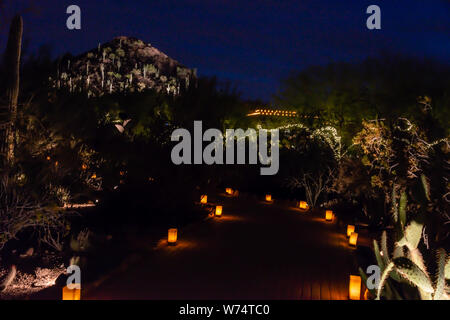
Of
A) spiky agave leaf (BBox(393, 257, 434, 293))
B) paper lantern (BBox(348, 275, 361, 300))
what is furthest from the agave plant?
paper lantern (BBox(348, 275, 361, 300))

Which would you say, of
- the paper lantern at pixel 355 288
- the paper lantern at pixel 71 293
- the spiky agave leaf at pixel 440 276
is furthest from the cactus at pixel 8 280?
the spiky agave leaf at pixel 440 276

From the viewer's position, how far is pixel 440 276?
4.92 metres

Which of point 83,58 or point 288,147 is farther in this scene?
point 83,58

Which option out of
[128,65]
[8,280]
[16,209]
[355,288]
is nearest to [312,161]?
[355,288]

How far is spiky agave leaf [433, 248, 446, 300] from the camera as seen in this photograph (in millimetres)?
4891

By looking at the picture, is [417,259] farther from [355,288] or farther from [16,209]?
[16,209]

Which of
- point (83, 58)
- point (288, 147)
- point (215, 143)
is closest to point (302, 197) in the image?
point (288, 147)

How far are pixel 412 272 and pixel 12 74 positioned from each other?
6.65 metres

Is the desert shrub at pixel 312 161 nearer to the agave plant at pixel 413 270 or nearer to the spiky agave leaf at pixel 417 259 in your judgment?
the agave plant at pixel 413 270

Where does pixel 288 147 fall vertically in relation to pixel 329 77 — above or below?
below

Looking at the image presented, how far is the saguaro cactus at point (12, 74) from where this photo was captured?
7.48m

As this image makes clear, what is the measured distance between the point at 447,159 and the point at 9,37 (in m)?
8.21

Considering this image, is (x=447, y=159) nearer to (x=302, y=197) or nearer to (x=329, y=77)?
(x=302, y=197)
